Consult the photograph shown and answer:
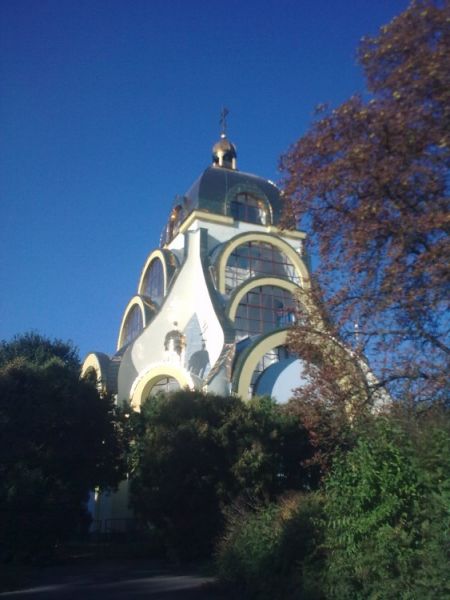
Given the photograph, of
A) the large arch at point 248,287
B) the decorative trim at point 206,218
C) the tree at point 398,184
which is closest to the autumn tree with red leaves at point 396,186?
the tree at point 398,184

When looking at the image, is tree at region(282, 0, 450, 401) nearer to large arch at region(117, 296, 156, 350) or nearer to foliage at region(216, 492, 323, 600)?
foliage at region(216, 492, 323, 600)

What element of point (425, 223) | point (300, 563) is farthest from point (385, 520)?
point (425, 223)

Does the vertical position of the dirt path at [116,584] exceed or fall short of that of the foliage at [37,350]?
it falls short

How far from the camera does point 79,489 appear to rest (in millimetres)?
16219

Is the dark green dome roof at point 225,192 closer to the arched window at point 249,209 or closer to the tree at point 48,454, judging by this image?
the arched window at point 249,209

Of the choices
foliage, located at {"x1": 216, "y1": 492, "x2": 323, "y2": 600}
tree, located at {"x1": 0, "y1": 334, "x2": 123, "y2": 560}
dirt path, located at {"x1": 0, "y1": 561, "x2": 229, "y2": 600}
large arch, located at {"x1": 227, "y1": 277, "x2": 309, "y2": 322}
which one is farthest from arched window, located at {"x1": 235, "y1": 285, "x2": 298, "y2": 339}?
foliage, located at {"x1": 216, "y1": 492, "x2": 323, "y2": 600}

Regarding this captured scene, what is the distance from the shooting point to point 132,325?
86.2ft

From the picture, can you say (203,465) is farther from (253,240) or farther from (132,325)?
(132,325)

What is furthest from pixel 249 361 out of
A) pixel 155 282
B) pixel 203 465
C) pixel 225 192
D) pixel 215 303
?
pixel 225 192

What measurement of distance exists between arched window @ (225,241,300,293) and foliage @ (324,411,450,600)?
16405 millimetres

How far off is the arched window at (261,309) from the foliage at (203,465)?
7.60 metres

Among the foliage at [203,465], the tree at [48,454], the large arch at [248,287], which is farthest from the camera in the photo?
the large arch at [248,287]

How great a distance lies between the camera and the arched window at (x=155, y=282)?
25.2m

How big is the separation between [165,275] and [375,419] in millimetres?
17144
